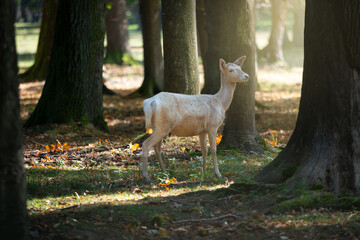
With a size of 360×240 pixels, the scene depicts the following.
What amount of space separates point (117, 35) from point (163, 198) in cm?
2363

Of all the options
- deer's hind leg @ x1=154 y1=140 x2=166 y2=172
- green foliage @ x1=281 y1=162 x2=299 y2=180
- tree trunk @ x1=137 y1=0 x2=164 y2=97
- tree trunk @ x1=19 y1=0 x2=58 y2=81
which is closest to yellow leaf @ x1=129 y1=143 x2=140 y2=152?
deer's hind leg @ x1=154 y1=140 x2=166 y2=172

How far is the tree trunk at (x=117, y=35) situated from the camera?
2915 cm

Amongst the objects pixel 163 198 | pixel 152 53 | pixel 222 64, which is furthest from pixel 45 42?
pixel 163 198

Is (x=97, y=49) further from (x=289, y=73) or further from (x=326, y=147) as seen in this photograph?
(x=289, y=73)

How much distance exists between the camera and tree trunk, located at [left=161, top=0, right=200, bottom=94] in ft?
38.2

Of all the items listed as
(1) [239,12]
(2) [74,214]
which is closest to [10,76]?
(2) [74,214]

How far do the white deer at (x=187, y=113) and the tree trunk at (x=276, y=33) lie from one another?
1018 inches

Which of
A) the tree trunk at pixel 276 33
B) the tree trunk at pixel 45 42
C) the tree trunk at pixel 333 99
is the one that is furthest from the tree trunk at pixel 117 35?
the tree trunk at pixel 333 99

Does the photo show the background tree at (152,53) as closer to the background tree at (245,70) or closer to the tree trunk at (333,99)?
the background tree at (245,70)

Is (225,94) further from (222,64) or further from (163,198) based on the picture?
(163,198)

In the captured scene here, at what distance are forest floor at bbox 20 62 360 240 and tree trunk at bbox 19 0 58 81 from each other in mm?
10168

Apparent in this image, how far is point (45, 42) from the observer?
71.6 ft

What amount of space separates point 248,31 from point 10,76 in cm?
672

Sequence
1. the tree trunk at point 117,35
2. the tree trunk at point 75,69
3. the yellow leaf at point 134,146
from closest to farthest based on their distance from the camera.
A: the yellow leaf at point 134,146
the tree trunk at point 75,69
the tree trunk at point 117,35
